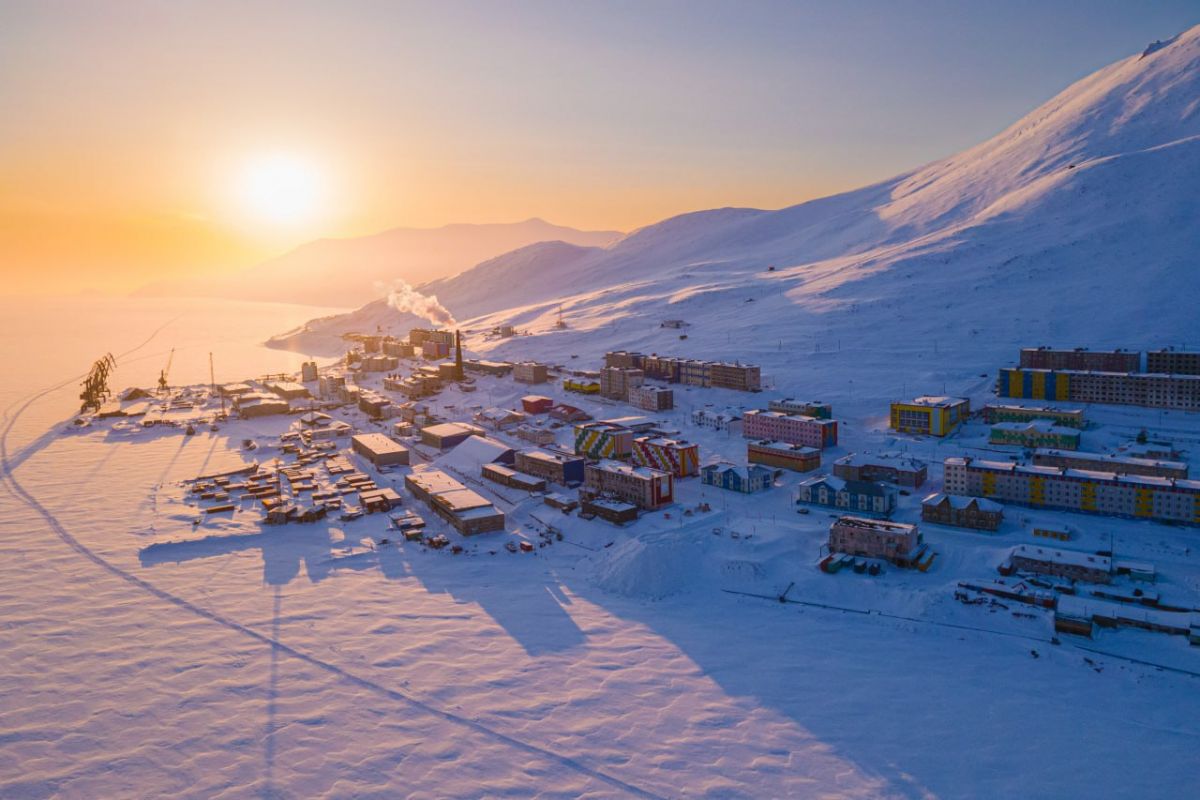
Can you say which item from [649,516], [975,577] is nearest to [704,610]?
[649,516]

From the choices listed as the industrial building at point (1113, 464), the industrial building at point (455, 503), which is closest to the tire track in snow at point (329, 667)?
the industrial building at point (455, 503)

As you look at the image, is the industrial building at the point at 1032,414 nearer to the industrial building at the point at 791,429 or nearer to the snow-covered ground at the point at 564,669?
the industrial building at the point at 791,429

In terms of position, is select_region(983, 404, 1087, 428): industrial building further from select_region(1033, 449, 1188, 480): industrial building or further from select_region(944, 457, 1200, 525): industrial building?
select_region(944, 457, 1200, 525): industrial building

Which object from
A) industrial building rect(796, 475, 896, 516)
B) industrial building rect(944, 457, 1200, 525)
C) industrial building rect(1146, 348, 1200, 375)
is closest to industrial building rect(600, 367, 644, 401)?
industrial building rect(796, 475, 896, 516)

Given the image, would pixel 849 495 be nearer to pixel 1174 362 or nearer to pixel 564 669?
pixel 564 669

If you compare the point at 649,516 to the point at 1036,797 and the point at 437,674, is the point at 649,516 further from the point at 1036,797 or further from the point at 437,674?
the point at 1036,797

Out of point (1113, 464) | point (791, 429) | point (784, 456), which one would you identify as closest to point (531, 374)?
point (791, 429)

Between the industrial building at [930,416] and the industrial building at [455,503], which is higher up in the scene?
the industrial building at [930,416]
